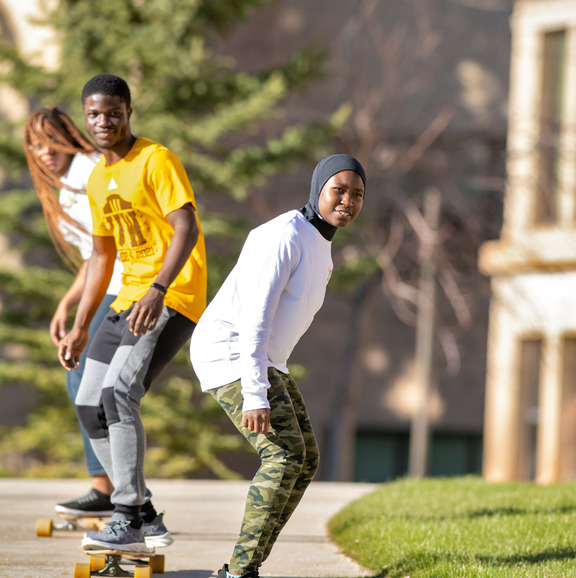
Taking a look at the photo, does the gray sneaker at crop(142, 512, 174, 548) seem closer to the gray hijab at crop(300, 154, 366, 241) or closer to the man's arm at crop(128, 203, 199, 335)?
the man's arm at crop(128, 203, 199, 335)

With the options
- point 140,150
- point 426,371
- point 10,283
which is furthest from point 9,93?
point 140,150

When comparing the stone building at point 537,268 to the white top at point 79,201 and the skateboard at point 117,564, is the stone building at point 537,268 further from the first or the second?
the skateboard at point 117,564

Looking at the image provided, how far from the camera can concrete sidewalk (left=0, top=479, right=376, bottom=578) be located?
4824mm

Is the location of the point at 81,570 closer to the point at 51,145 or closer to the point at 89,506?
the point at 89,506

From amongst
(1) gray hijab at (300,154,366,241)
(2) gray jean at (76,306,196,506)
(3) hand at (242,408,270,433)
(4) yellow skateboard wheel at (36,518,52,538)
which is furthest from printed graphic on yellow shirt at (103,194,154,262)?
(4) yellow skateboard wheel at (36,518,52,538)

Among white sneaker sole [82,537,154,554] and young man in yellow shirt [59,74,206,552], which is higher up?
young man in yellow shirt [59,74,206,552]

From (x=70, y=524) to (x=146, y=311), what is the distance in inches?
69.9

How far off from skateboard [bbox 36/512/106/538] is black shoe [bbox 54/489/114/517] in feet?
0.08

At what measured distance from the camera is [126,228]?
4688 millimetres

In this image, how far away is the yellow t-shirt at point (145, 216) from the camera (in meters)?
4.57

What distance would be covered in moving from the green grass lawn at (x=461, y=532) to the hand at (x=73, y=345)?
5.41 ft

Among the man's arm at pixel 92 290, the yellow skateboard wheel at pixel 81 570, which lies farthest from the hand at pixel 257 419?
the man's arm at pixel 92 290

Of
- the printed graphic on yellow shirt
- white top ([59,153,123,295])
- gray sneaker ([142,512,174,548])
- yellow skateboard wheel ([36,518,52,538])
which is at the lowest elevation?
yellow skateboard wheel ([36,518,52,538])

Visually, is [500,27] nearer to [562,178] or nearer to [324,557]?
[562,178]
